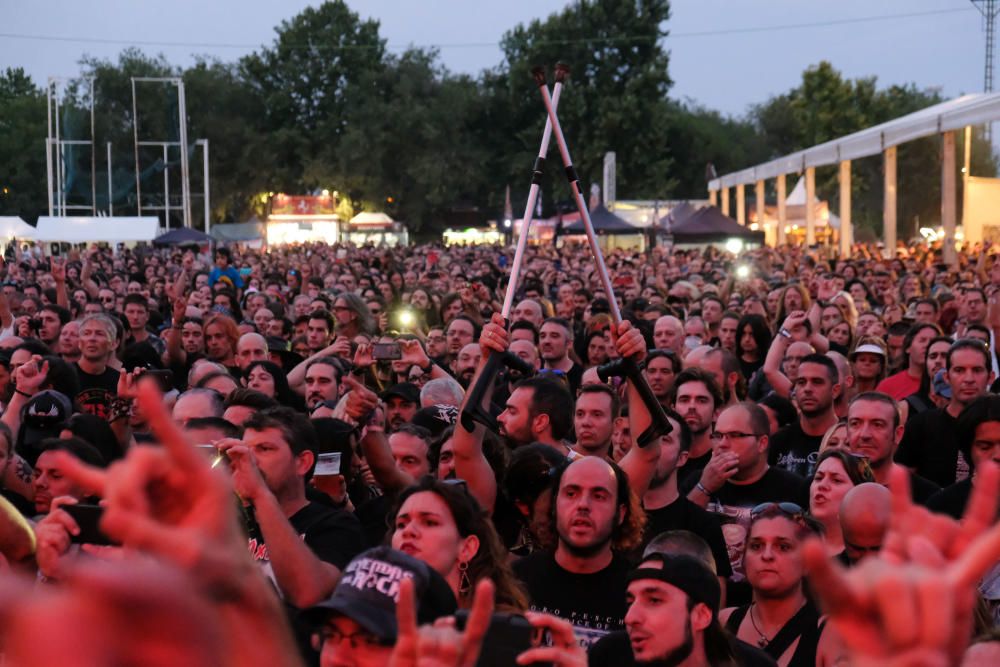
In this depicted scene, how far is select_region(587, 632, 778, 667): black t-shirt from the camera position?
436 centimetres

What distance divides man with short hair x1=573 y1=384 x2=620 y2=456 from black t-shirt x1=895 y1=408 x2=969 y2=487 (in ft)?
6.15

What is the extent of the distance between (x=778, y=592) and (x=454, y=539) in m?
1.46

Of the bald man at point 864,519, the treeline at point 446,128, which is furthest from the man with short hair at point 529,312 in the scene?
the treeline at point 446,128

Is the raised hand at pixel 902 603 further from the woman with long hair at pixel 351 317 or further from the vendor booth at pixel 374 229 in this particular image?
the vendor booth at pixel 374 229

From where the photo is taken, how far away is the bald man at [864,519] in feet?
17.3

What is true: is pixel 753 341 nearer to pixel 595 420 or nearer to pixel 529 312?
pixel 529 312

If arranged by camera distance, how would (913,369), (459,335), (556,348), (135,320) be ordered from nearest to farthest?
(913,369), (556,348), (459,335), (135,320)

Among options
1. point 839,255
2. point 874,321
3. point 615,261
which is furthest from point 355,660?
point 839,255

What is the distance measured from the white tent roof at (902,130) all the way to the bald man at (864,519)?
51.3 feet

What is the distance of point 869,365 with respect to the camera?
404 inches

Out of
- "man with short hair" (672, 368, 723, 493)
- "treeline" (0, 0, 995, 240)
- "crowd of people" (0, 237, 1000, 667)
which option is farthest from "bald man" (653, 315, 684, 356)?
"treeline" (0, 0, 995, 240)

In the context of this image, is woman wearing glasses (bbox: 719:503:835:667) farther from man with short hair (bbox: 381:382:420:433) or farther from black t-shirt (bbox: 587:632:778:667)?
man with short hair (bbox: 381:382:420:433)

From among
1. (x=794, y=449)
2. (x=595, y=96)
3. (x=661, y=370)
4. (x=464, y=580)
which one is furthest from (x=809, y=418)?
(x=595, y=96)

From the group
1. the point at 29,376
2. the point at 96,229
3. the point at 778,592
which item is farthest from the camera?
the point at 96,229
